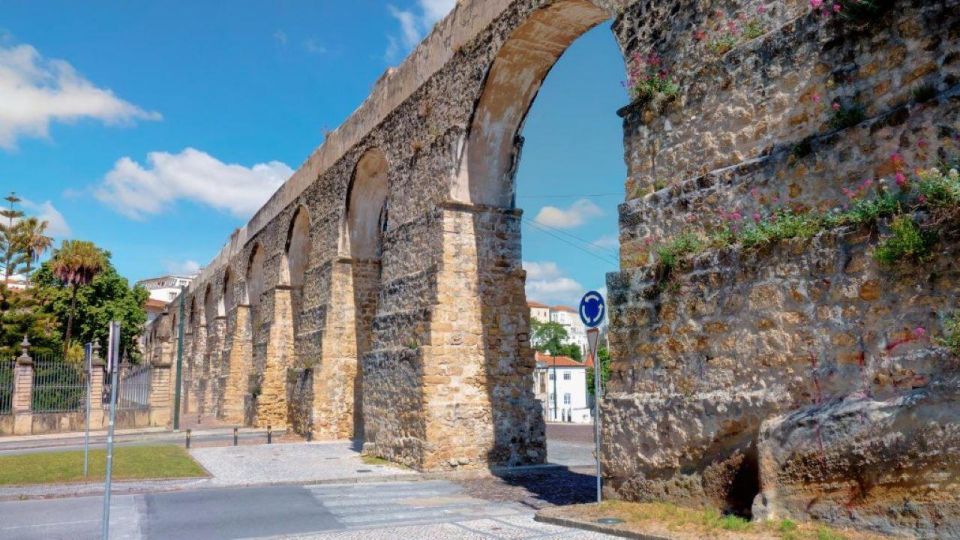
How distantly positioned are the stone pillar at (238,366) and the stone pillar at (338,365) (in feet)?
33.1

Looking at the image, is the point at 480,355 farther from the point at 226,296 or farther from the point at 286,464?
the point at 226,296

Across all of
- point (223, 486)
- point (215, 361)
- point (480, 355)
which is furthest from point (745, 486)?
point (215, 361)

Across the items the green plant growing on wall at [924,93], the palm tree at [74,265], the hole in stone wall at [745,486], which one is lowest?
the hole in stone wall at [745,486]

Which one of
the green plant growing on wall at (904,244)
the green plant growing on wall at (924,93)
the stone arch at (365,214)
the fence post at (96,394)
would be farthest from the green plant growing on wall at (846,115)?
the fence post at (96,394)

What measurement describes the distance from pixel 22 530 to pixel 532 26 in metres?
8.51

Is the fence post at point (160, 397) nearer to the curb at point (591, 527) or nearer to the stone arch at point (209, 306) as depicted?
the stone arch at point (209, 306)

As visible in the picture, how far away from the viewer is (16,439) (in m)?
21.9

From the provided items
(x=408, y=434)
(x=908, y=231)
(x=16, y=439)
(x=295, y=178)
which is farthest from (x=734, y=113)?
(x=16, y=439)

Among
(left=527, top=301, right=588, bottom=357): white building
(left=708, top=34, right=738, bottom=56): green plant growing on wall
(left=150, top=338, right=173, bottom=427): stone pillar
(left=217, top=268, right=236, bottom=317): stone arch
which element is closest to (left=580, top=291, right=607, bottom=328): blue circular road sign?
(left=708, top=34, right=738, bottom=56): green plant growing on wall

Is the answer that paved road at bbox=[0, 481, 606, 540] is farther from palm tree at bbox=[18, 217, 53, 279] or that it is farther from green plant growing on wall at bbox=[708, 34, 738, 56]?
palm tree at bbox=[18, 217, 53, 279]

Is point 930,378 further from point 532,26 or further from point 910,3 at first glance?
point 532,26

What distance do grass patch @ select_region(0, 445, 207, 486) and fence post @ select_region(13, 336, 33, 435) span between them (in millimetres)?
9230

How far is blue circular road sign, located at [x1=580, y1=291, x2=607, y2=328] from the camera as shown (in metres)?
7.77

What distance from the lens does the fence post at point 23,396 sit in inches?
923
